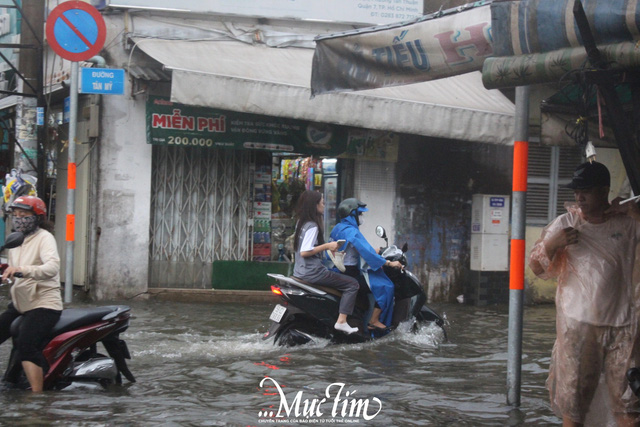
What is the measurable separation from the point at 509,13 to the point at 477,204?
7.51m

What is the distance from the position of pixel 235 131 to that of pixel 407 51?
6.10 metres

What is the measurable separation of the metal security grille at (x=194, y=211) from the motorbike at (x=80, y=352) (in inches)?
222

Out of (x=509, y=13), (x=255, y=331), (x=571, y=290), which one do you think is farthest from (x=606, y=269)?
(x=255, y=331)

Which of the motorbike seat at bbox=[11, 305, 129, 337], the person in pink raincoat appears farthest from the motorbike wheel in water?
the person in pink raincoat

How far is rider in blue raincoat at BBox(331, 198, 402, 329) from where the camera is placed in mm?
7727

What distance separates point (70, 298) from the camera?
10047 millimetres

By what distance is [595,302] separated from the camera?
4062 millimetres

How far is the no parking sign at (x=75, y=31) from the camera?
365 inches

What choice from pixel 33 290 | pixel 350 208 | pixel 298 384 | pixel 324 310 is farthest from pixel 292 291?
pixel 33 290

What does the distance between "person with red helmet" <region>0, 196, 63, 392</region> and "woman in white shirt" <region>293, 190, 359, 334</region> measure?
2613mm

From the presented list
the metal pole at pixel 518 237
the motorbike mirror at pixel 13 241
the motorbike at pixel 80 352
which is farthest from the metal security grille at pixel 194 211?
the metal pole at pixel 518 237

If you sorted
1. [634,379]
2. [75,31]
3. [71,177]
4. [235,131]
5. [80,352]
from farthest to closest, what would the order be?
[235,131], [71,177], [75,31], [80,352], [634,379]

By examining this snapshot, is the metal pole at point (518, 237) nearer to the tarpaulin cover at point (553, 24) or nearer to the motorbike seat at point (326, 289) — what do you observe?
the tarpaulin cover at point (553, 24)

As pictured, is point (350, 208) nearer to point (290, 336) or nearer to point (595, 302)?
point (290, 336)
